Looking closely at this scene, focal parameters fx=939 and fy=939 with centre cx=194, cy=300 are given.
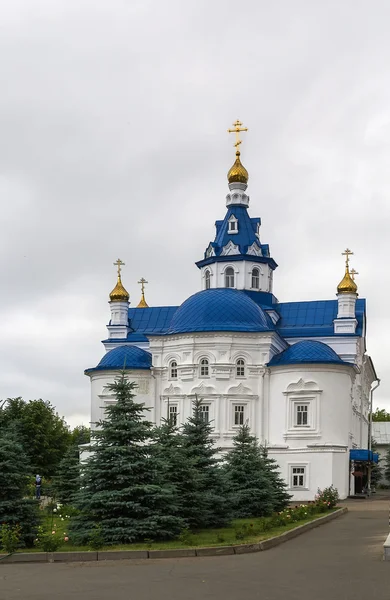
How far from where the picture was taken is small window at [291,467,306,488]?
4412 centimetres

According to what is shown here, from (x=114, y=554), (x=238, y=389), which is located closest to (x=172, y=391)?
(x=238, y=389)

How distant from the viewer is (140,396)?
4891 cm

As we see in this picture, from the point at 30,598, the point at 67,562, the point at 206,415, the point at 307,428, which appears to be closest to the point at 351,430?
the point at 307,428

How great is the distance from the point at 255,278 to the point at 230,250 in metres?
2.20

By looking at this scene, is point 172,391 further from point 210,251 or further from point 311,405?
point 210,251

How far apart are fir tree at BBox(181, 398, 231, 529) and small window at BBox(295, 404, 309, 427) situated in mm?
20361

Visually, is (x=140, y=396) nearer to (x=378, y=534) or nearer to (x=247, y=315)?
(x=247, y=315)

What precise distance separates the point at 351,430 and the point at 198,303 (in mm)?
10217

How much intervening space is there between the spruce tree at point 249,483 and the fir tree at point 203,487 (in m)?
1.70

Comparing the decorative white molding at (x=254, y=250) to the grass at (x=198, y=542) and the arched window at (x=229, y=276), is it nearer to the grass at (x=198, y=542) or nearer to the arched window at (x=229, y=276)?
the arched window at (x=229, y=276)

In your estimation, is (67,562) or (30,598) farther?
(67,562)

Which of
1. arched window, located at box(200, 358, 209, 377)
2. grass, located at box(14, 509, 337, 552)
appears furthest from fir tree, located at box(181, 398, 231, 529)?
arched window, located at box(200, 358, 209, 377)

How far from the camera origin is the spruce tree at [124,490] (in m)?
18.7

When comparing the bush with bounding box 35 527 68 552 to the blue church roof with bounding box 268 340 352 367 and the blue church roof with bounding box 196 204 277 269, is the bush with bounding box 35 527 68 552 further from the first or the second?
the blue church roof with bounding box 196 204 277 269
